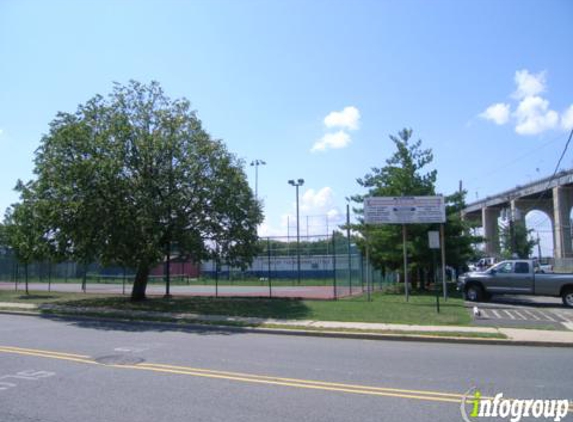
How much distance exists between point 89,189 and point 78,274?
41.4m

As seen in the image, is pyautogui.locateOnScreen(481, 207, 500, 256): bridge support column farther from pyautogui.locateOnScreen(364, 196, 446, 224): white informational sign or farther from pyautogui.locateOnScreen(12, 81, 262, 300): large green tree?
pyautogui.locateOnScreen(12, 81, 262, 300): large green tree

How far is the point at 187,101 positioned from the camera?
20.7 m

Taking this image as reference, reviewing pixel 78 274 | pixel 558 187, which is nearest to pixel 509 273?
pixel 78 274

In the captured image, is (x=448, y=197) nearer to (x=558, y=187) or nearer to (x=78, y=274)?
(x=78, y=274)

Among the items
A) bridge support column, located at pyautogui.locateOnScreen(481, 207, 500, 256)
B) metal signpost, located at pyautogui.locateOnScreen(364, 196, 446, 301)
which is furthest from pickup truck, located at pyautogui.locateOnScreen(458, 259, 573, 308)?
bridge support column, located at pyautogui.locateOnScreen(481, 207, 500, 256)

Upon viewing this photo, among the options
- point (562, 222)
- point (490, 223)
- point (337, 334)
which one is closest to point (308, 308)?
point (337, 334)

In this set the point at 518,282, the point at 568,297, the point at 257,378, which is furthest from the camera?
the point at 518,282

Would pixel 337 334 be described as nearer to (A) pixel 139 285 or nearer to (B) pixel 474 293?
(B) pixel 474 293

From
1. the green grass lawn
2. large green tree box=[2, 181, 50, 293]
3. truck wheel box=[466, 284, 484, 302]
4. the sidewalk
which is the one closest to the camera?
the sidewalk

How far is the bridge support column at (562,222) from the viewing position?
75812 millimetres

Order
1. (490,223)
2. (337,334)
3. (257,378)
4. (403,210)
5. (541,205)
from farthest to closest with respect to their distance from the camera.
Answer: (490,223) < (541,205) < (403,210) < (337,334) < (257,378)

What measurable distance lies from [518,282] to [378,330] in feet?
35.5

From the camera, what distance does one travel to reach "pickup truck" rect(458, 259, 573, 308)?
787 inches

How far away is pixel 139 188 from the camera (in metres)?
18.2
